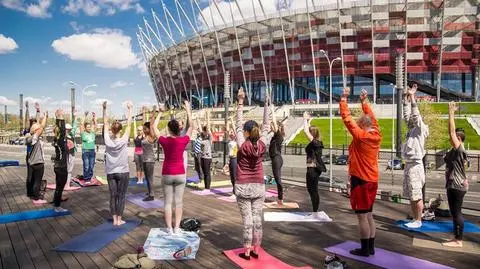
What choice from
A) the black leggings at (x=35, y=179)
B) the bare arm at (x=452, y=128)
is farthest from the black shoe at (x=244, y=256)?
the black leggings at (x=35, y=179)

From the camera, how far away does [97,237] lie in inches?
263

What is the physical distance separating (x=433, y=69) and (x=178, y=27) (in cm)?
5238

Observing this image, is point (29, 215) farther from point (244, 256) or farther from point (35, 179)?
point (244, 256)

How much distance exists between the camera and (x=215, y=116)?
257 ft

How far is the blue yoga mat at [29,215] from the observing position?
7984mm

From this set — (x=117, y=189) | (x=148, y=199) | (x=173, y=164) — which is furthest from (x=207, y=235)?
(x=148, y=199)

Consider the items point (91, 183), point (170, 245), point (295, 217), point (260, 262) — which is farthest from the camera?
point (91, 183)

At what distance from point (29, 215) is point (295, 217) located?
20.1 feet

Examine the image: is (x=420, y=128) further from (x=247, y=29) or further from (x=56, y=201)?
(x=247, y=29)

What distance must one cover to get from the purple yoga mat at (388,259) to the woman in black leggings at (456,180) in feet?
3.77

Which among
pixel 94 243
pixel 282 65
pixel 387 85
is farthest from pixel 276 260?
pixel 387 85

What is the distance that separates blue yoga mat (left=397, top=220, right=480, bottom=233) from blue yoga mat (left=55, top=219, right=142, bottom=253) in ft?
19.3

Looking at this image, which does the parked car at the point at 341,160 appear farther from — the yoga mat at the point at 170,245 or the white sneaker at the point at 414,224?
the yoga mat at the point at 170,245

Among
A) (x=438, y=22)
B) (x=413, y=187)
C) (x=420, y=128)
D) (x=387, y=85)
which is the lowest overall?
(x=413, y=187)
